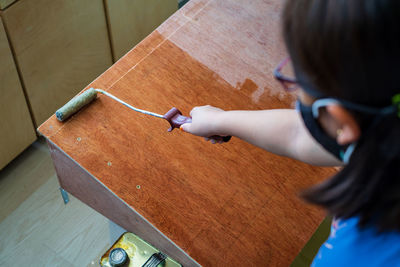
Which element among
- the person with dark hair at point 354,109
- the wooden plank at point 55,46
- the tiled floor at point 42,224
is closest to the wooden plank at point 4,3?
the wooden plank at point 55,46

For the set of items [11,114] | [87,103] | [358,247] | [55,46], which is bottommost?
[11,114]

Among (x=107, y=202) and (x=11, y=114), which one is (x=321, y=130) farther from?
(x=11, y=114)

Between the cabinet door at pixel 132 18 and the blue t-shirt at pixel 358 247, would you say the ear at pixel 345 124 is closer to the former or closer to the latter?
the blue t-shirt at pixel 358 247

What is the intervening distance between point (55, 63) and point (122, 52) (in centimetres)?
36

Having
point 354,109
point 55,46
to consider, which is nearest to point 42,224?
point 55,46

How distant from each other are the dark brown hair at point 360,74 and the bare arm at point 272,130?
5.2 inches

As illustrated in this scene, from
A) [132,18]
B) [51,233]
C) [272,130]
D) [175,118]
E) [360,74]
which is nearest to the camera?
[360,74]

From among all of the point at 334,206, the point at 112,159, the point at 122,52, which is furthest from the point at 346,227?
the point at 122,52

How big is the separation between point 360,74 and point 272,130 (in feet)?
0.99

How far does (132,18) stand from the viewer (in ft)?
5.82

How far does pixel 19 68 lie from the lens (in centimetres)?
143

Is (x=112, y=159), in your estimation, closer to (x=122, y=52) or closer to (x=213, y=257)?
(x=213, y=257)

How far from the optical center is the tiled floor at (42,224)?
1456 millimetres

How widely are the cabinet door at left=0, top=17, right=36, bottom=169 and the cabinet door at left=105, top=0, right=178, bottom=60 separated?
0.42 meters
